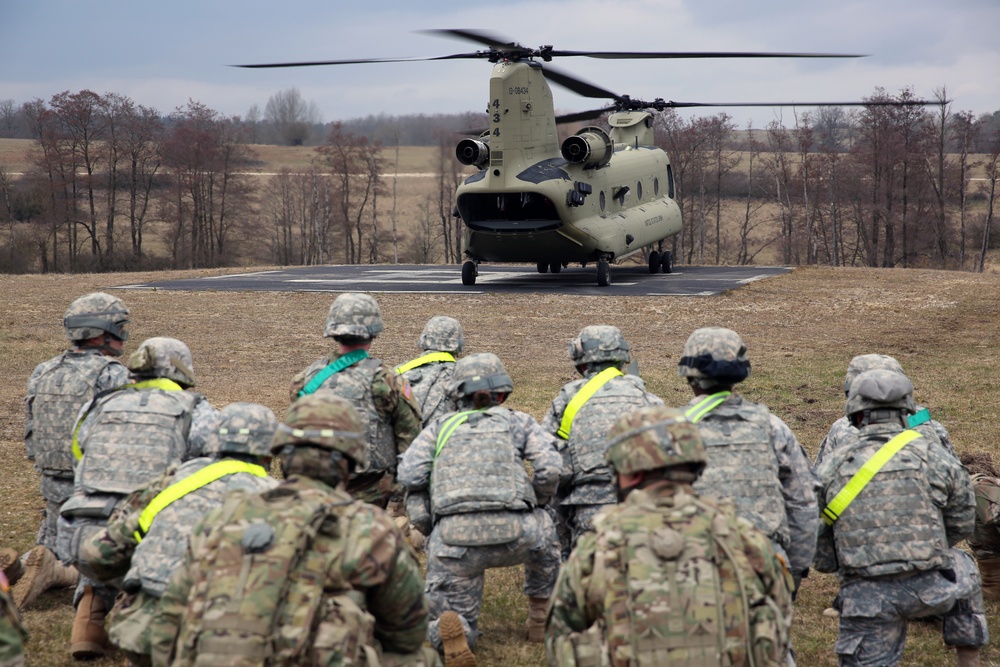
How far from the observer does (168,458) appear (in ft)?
18.7

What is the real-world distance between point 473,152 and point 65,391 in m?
18.7

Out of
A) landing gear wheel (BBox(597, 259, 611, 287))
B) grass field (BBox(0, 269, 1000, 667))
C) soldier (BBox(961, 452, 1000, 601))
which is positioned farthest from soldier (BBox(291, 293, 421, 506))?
landing gear wheel (BBox(597, 259, 611, 287))

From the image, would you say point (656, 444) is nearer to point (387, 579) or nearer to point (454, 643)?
point (387, 579)

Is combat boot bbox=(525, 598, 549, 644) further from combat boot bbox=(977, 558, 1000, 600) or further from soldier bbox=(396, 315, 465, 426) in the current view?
combat boot bbox=(977, 558, 1000, 600)

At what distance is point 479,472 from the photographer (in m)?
5.57

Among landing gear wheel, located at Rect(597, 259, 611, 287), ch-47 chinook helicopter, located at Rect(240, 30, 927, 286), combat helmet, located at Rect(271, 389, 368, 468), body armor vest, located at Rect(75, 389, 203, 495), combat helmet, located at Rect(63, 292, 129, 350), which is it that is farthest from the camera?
landing gear wheel, located at Rect(597, 259, 611, 287)

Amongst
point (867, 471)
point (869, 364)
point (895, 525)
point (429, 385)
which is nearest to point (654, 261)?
point (429, 385)

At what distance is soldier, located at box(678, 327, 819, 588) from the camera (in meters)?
4.94

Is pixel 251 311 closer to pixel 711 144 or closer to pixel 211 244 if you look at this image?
pixel 211 244

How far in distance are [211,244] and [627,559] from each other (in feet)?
169

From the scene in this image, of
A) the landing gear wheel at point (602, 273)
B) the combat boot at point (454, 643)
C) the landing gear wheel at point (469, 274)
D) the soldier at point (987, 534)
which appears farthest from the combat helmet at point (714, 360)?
the landing gear wheel at point (469, 274)

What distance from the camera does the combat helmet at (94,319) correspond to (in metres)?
6.89

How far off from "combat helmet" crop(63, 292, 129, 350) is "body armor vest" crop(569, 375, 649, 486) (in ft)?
10.5

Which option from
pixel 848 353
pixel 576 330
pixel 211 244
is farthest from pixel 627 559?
pixel 211 244
